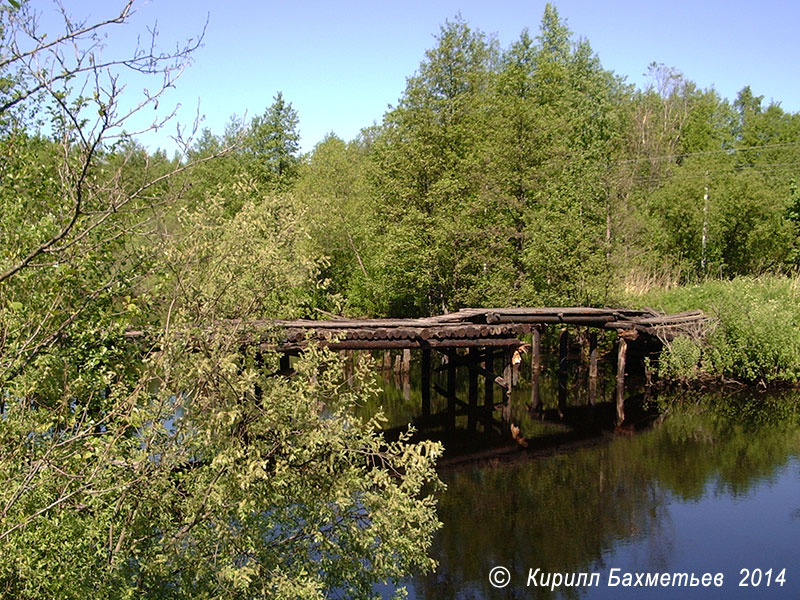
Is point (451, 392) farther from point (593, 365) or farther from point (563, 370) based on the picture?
point (593, 365)

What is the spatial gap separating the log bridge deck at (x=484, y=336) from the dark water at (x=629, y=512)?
1381mm

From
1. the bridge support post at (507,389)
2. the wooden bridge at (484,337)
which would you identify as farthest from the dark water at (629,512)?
the wooden bridge at (484,337)

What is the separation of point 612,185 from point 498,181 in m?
4.52

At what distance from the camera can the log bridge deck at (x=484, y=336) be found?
1736 cm

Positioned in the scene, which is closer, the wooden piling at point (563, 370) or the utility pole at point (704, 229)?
the wooden piling at point (563, 370)

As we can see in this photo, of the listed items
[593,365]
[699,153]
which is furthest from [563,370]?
[699,153]

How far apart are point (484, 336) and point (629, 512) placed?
6.23 m

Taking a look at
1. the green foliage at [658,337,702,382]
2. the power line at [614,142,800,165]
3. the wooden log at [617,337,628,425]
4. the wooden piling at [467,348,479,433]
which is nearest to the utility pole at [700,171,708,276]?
the power line at [614,142,800,165]

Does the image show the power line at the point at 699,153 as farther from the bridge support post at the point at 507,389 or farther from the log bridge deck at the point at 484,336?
the bridge support post at the point at 507,389

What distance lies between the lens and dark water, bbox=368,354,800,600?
37.2ft

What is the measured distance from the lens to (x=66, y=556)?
6.23 m

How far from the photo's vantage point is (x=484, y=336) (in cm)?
1905

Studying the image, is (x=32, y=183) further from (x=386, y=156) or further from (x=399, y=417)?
(x=386, y=156)

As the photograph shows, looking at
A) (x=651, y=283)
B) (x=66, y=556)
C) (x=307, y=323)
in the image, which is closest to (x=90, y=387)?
(x=66, y=556)
